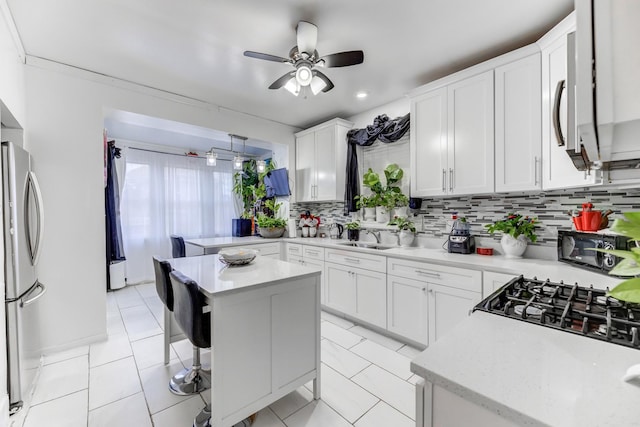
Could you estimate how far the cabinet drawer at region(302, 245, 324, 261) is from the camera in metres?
3.42

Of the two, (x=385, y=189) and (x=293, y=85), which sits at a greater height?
(x=293, y=85)

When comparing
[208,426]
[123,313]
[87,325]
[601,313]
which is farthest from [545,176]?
[123,313]

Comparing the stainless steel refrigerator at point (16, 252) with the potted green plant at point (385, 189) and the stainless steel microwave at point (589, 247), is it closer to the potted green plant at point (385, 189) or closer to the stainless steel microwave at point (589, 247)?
the potted green plant at point (385, 189)

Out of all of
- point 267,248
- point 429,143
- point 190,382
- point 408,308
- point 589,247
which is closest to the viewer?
point 589,247

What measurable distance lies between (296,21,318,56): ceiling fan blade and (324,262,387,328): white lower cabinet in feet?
6.87

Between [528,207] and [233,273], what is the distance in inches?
99.9

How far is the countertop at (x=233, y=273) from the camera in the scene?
1.53 meters

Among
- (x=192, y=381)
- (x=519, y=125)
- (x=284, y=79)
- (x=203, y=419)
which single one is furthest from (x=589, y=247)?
(x=192, y=381)

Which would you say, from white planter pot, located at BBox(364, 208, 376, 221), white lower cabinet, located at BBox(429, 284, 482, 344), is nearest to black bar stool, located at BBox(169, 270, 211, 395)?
white lower cabinet, located at BBox(429, 284, 482, 344)

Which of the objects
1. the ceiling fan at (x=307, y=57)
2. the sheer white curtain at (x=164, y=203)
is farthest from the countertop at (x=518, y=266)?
the sheer white curtain at (x=164, y=203)

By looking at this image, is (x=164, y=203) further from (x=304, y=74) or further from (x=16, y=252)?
(x=304, y=74)

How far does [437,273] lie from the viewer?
7.65 ft

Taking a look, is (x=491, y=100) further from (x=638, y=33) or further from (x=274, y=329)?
(x=274, y=329)

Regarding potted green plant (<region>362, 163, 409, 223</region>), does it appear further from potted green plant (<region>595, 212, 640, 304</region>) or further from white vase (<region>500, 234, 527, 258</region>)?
potted green plant (<region>595, 212, 640, 304</region>)
